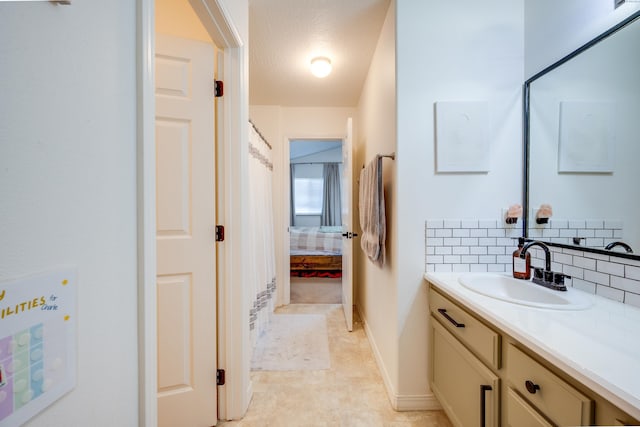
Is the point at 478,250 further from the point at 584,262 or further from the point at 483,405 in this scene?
the point at 483,405

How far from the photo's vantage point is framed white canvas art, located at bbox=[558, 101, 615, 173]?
46.6 inches

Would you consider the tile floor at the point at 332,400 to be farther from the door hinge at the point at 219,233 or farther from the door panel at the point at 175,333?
the door hinge at the point at 219,233

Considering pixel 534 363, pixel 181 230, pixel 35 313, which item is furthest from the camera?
pixel 181 230

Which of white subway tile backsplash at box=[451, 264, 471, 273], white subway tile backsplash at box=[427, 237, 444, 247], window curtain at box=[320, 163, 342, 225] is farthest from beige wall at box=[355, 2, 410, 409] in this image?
window curtain at box=[320, 163, 342, 225]

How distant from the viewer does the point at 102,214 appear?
55cm

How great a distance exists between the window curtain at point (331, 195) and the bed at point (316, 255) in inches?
114

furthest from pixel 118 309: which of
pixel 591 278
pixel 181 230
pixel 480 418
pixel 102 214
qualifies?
pixel 591 278

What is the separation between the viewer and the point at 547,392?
2.54 ft

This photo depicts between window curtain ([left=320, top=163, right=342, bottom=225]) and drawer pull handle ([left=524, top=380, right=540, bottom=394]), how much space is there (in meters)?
6.34

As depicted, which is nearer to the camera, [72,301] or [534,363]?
[72,301]

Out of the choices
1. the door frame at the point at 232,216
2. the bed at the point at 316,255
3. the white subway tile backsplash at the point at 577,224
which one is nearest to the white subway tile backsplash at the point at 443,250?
the white subway tile backsplash at the point at 577,224

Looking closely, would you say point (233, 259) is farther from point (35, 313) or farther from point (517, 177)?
point (517, 177)

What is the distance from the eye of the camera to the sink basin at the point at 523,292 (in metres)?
1.02

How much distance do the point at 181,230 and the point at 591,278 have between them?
197cm
